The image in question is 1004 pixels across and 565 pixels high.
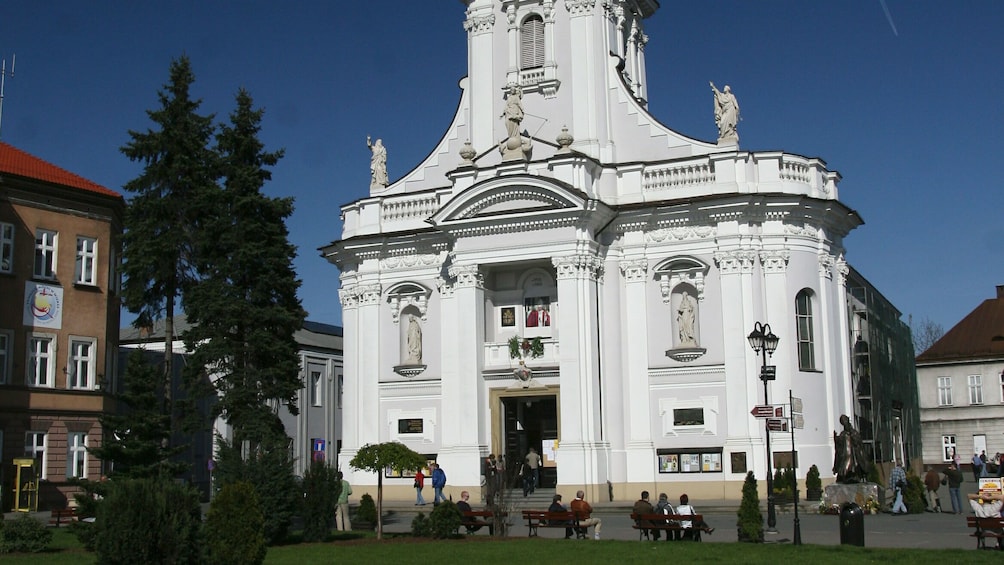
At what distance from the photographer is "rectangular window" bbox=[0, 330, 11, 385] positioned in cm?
3619

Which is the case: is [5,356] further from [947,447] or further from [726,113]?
[947,447]

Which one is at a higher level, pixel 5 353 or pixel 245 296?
pixel 245 296

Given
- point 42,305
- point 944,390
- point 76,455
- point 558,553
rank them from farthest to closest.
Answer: point 944,390 < point 76,455 < point 42,305 < point 558,553

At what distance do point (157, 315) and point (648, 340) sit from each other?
15.8 meters

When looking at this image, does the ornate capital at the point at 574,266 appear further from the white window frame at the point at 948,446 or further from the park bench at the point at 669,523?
the white window frame at the point at 948,446

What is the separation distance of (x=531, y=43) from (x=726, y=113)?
7.90 meters

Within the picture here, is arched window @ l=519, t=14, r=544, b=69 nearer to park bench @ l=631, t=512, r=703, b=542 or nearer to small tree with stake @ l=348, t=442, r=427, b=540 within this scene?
small tree with stake @ l=348, t=442, r=427, b=540

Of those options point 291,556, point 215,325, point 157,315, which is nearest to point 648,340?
point 215,325

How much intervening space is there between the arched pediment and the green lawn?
47.2 ft

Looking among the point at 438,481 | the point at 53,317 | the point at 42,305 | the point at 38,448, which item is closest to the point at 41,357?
the point at 53,317

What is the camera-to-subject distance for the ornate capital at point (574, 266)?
112ft

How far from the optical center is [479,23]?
39.9 m

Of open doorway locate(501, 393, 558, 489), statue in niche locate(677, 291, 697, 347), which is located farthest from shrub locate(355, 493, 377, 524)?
statue in niche locate(677, 291, 697, 347)

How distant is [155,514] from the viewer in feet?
48.5
